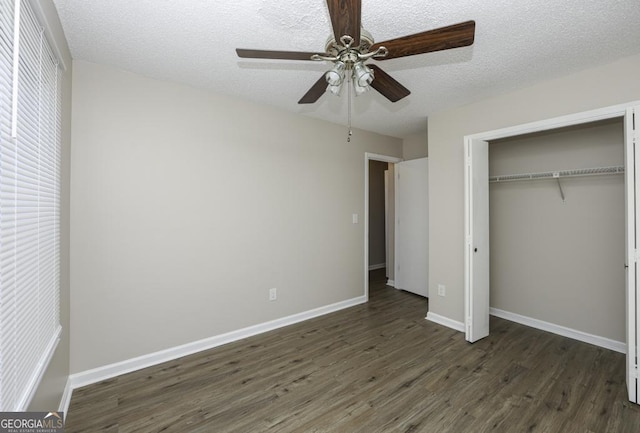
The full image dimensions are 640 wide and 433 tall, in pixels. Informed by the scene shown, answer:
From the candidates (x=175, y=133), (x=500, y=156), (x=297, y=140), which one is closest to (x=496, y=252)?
(x=500, y=156)

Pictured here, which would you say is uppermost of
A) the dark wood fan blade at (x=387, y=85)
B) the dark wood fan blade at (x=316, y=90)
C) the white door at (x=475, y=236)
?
the dark wood fan blade at (x=316, y=90)

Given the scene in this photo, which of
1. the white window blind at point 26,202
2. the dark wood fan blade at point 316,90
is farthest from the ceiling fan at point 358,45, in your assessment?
the white window blind at point 26,202

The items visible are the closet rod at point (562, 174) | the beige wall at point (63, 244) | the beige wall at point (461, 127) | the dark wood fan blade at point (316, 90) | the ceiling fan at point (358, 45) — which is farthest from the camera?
the closet rod at point (562, 174)

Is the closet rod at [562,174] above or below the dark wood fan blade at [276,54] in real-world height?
below

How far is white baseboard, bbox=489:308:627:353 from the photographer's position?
2.72m

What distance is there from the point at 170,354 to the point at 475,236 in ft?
10.5

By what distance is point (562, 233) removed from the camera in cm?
309

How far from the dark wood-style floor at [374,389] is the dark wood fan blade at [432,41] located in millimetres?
2235

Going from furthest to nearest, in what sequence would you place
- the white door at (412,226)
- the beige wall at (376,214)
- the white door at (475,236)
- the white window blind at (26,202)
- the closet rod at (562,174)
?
the beige wall at (376,214), the white door at (412,226), the white door at (475,236), the closet rod at (562,174), the white window blind at (26,202)

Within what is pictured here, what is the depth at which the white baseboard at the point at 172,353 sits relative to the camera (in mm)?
2221

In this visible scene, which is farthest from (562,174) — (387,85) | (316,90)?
(316,90)

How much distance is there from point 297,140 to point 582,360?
3600 mm

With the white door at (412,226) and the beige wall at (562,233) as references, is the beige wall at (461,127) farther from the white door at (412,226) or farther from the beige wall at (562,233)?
the white door at (412,226)

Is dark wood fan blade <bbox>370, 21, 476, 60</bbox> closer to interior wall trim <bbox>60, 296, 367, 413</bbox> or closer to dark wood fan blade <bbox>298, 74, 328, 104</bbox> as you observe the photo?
dark wood fan blade <bbox>298, 74, 328, 104</bbox>
